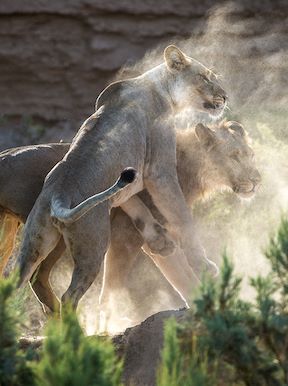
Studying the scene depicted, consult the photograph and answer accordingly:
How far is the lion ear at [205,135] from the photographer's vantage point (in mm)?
9664

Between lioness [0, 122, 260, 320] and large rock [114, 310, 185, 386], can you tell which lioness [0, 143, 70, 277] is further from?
large rock [114, 310, 185, 386]

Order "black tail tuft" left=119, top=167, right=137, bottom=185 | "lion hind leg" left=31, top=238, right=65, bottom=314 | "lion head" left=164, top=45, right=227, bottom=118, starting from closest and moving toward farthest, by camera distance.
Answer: "black tail tuft" left=119, top=167, right=137, bottom=185
"lion hind leg" left=31, top=238, right=65, bottom=314
"lion head" left=164, top=45, right=227, bottom=118

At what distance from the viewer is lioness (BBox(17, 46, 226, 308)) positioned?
7918mm

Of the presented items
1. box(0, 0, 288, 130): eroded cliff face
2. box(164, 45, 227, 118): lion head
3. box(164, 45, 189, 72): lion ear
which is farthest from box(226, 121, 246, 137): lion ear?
box(0, 0, 288, 130): eroded cliff face

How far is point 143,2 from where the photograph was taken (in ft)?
50.6

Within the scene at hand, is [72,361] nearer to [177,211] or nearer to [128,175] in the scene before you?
[128,175]

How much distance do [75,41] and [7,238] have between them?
22.4 ft

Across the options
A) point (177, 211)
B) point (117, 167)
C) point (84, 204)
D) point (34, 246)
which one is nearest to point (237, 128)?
point (177, 211)

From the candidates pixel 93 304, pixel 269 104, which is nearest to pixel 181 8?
pixel 269 104

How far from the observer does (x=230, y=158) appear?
9.75 metres

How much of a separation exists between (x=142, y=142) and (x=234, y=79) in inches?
218

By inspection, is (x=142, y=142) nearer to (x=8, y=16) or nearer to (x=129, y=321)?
(x=129, y=321)

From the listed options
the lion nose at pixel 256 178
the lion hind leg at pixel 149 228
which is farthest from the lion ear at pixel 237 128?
the lion hind leg at pixel 149 228

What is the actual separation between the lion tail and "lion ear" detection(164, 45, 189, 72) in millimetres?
2097
